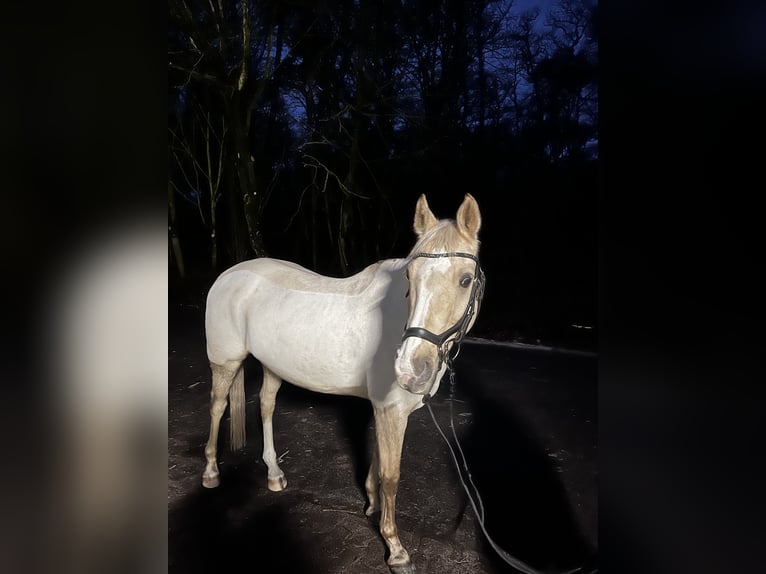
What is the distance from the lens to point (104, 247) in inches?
30.7

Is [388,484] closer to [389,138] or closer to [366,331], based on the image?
[366,331]

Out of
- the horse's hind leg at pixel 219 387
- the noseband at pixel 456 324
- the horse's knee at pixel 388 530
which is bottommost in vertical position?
the horse's knee at pixel 388 530

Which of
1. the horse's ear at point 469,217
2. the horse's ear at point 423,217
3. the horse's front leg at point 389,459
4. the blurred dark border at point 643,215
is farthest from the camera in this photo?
the horse's front leg at point 389,459

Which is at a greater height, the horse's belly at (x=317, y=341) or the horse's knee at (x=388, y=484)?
the horse's belly at (x=317, y=341)

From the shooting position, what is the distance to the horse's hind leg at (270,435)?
154 centimetres

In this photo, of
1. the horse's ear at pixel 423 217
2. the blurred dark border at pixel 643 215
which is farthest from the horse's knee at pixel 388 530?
the horse's ear at pixel 423 217

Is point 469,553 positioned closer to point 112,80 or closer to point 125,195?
point 125,195

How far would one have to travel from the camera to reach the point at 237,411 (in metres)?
1.71

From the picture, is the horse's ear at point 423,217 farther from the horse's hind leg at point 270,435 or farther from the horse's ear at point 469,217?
the horse's hind leg at point 270,435

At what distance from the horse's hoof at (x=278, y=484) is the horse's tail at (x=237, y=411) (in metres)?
0.26

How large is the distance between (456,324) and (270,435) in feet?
3.30

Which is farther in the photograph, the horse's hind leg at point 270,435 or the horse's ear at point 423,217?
the horse's hind leg at point 270,435

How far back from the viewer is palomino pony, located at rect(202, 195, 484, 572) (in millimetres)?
1013

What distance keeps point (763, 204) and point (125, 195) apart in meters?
1.08
